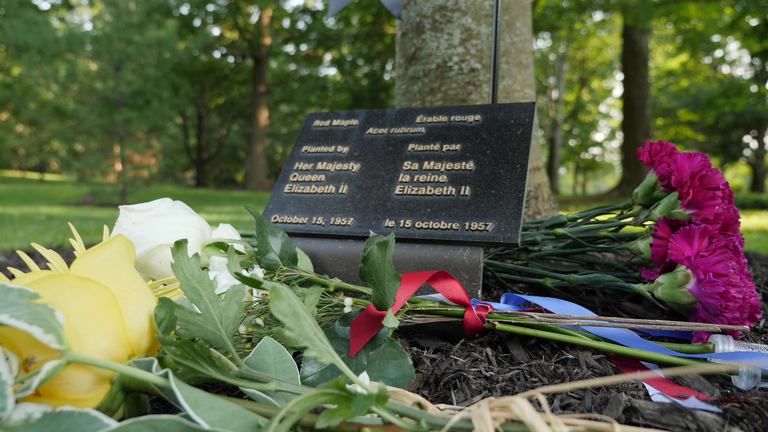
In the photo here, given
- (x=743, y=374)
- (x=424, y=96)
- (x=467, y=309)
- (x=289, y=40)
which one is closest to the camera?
(x=743, y=374)

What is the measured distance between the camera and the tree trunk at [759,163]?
20188mm

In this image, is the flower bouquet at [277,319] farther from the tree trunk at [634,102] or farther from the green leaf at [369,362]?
the tree trunk at [634,102]

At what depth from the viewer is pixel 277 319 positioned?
1.34 meters

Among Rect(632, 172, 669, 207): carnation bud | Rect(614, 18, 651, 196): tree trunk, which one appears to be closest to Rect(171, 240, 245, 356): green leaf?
Rect(632, 172, 669, 207): carnation bud

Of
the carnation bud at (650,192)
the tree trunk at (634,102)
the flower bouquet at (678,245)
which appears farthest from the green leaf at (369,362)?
the tree trunk at (634,102)

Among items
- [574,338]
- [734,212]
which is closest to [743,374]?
[574,338]

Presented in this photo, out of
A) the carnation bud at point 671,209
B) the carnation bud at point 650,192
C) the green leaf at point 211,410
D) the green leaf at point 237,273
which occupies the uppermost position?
the carnation bud at point 650,192

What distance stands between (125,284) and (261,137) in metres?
15.5

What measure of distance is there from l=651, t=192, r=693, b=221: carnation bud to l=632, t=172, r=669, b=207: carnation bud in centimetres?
9

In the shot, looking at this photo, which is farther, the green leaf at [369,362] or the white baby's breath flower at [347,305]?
the white baby's breath flower at [347,305]

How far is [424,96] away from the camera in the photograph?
3.21 m

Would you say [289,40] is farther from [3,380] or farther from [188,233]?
[3,380]

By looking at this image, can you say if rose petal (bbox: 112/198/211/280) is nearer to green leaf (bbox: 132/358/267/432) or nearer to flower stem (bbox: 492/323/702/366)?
green leaf (bbox: 132/358/267/432)

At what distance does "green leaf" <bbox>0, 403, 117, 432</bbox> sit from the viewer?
73 centimetres
